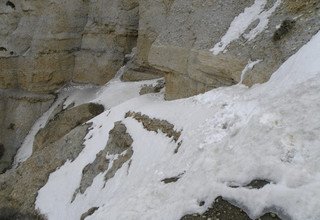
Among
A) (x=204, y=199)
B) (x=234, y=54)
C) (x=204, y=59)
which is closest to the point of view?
(x=204, y=199)

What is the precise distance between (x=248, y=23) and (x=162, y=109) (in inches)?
209

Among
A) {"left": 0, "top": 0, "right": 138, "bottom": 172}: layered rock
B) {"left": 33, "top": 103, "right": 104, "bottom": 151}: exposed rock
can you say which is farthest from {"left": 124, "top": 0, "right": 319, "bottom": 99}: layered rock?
{"left": 0, "top": 0, "right": 138, "bottom": 172}: layered rock

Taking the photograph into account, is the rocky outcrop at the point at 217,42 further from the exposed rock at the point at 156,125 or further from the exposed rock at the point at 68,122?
the exposed rock at the point at 68,122

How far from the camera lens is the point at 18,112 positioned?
32750 mm

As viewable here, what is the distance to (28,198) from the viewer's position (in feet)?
59.5

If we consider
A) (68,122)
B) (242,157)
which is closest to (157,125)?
(242,157)

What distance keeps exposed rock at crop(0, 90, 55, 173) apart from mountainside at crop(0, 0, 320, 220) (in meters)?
0.09

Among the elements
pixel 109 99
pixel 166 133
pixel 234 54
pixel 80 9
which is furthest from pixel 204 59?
pixel 80 9

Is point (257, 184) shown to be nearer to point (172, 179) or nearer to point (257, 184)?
point (257, 184)

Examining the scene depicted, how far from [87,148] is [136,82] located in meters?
11.4

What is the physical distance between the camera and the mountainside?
24.8 feet

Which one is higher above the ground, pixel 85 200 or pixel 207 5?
pixel 207 5

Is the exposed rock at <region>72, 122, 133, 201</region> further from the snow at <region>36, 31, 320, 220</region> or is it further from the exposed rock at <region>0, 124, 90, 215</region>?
the exposed rock at <region>0, 124, 90, 215</region>

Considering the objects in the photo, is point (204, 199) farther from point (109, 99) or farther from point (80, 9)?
point (80, 9)
